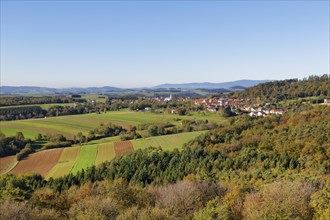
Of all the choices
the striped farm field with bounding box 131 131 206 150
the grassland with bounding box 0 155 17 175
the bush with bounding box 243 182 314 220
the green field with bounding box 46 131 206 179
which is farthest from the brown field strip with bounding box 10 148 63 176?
the bush with bounding box 243 182 314 220

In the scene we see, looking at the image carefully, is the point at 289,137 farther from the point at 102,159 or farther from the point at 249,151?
the point at 102,159

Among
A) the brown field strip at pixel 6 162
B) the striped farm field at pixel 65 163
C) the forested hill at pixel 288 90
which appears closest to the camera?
the striped farm field at pixel 65 163

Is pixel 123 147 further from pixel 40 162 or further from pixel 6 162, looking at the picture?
pixel 6 162

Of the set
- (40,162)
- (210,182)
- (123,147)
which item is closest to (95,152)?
(123,147)

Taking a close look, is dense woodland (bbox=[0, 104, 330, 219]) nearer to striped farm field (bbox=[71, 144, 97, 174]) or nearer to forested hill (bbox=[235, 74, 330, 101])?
striped farm field (bbox=[71, 144, 97, 174])

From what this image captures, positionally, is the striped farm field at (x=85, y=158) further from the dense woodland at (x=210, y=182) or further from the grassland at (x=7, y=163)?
the grassland at (x=7, y=163)

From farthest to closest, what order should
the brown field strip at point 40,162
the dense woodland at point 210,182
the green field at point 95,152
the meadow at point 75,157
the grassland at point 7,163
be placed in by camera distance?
the grassland at point 7,163 < the green field at point 95,152 < the meadow at point 75,157 < the brown field strip at point 40,162 < the dense woodland at point 210,182

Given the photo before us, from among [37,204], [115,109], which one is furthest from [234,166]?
[115,109]

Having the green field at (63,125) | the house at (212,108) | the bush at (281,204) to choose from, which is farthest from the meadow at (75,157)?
the house at (212,108)
